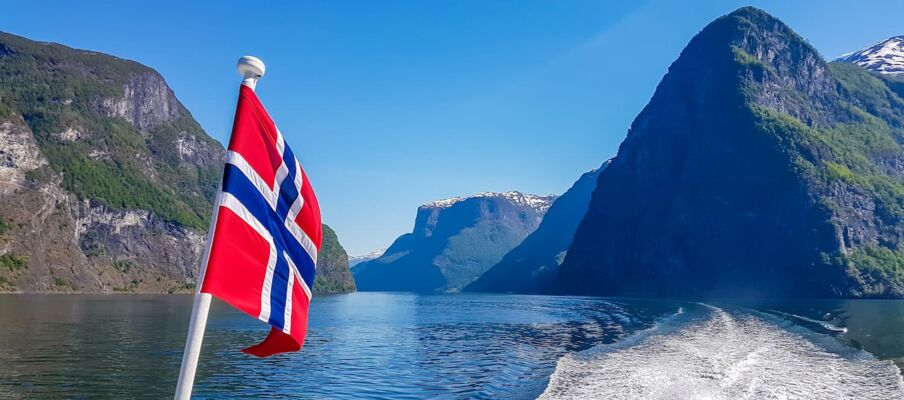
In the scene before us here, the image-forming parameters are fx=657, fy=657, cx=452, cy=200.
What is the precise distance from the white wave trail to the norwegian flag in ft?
75.2

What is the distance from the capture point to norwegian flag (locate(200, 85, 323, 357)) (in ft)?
21.2

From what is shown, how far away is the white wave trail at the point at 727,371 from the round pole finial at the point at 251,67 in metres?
25.0

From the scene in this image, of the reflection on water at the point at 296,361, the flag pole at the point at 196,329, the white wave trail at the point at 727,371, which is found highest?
the flag pole at the point at 196,329

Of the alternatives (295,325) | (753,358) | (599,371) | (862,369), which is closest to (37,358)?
(599,371)

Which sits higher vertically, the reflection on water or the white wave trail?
the white wave trail

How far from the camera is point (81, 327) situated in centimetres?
6284

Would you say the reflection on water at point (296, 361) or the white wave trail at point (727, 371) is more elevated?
the white wave trail at point (727, 371)

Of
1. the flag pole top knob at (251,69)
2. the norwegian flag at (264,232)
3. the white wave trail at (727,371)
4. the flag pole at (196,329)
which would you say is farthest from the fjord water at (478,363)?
the flag pole top knob at (251,69)

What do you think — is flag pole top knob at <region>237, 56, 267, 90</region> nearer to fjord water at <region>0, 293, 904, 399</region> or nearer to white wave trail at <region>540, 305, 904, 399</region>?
white wave trail at <region>540, 305, 904, 399</region>

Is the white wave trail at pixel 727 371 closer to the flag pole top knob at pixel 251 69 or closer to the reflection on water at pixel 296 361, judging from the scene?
the reflection on water at pixel 296 361

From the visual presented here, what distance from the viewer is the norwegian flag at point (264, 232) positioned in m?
6.47

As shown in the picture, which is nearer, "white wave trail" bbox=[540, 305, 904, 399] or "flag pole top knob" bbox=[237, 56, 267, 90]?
"flag pole top knob" bbox=[237, 56, 267, 90]

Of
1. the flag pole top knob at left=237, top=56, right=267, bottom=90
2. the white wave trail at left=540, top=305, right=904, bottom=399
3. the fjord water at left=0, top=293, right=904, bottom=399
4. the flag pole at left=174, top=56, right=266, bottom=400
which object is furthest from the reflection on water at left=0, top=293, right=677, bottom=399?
the flag pole top knob at left=237, top=56, right=267, bottom=90

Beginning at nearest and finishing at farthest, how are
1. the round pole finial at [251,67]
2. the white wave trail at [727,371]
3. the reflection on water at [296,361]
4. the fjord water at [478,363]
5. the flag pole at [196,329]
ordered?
1. the flag pole at [196,329]
2. the round pole finial at [251,67]
3. the white wave trail at [727,371]
4. the fjord water at [478,363]
5. the reflection on water at [296,361]
